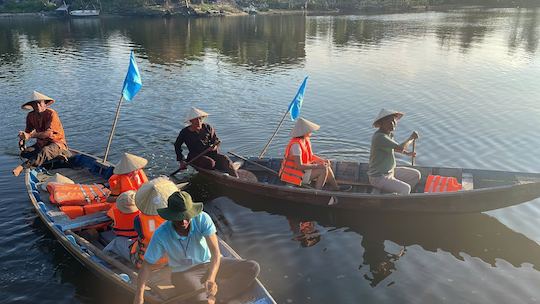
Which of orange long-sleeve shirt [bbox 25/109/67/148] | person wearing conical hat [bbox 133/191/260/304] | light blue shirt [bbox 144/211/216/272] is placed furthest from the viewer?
orange long-sleeve shirt [bbox 25/109/67/148]

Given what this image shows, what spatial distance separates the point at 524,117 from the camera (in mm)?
17375

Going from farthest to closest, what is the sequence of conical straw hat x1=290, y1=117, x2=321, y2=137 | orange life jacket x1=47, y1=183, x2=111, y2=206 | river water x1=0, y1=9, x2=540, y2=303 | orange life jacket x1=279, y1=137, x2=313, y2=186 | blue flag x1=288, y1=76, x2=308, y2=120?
1. blue flag x1=288, y1=76, x2=308, y2=120
2. orange life jacket x1=279, y1=137, x2=313, y2=186
3. conical straw hat x1=290, y1=117, x2=321, y2=137
4. orange life jacket x1=47, y1=183, x2=111, y2=206
5. river water x1=0, y1=9, x2=540, y2=303

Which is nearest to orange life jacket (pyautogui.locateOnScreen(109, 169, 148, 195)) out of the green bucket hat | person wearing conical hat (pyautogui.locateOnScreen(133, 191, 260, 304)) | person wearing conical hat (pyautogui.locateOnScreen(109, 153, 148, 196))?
person wearing conical hat (pyautogui.locateOnScreen(109, 153, 148, 196))

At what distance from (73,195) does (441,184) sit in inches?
314

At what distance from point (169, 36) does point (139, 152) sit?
→ 3743 cm

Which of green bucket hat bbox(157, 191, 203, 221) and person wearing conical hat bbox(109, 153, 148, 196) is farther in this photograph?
person wearing conical hat bbox(109, 153, 148, 196)

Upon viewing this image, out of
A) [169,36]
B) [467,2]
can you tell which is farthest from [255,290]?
[467,2]

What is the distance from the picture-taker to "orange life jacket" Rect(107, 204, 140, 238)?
7906 millimetres

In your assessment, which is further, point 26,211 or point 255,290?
point 26,211

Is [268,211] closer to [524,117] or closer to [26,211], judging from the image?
[26,211]

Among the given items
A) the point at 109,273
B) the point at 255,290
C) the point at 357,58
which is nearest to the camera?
the point at 255,290

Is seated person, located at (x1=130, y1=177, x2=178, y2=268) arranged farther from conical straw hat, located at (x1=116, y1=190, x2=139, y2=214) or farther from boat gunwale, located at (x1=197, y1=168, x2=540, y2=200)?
boat gunwale, located at (x1=197, y1=168, x2=540, y2=200)

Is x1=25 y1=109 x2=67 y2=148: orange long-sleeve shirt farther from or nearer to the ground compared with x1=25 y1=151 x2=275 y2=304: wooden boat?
farther from the ground

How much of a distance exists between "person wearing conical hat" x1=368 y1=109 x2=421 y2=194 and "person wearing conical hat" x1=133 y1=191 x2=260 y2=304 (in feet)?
14.9
